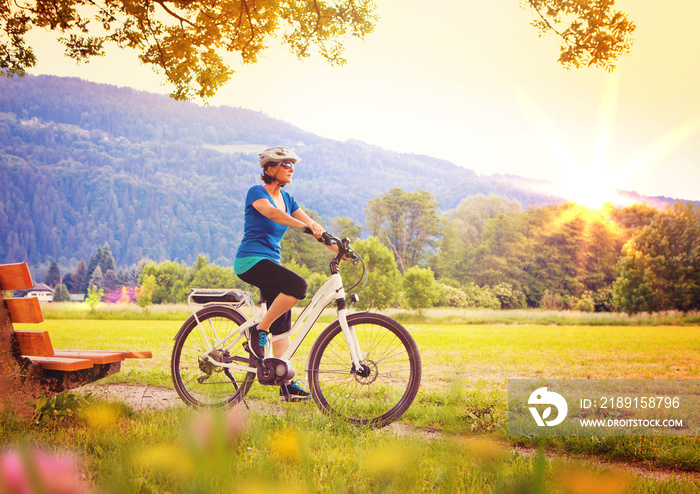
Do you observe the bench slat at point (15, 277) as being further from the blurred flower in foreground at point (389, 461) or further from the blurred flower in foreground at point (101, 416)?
the blurred flower in foreground at point (389, 461)

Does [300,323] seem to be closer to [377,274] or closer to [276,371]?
[276,371]

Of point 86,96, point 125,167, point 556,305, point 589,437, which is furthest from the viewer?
point 86,96

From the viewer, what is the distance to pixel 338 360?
3.99 meters

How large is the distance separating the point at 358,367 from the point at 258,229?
1.39m

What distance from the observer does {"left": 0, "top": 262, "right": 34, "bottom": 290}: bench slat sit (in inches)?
143

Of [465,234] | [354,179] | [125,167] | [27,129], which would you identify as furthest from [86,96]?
[465,234]

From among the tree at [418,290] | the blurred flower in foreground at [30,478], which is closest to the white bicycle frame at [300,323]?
the blurred flower in foreground at [30,478]

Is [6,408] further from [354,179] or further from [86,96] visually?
[86,96]

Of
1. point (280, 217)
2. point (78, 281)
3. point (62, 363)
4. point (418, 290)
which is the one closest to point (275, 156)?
point (280, 217)

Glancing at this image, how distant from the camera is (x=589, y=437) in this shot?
3.70 metres

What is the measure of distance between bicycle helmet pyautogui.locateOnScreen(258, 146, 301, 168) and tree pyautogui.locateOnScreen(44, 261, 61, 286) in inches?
2620

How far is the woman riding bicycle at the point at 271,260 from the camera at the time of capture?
13.6 ft

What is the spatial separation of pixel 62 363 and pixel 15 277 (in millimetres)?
689

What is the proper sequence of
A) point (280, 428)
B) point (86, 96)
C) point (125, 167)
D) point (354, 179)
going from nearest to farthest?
1. point (280, 428)
2. point (354, 179)
3. point (125, 167)
4. point (86, 96)
